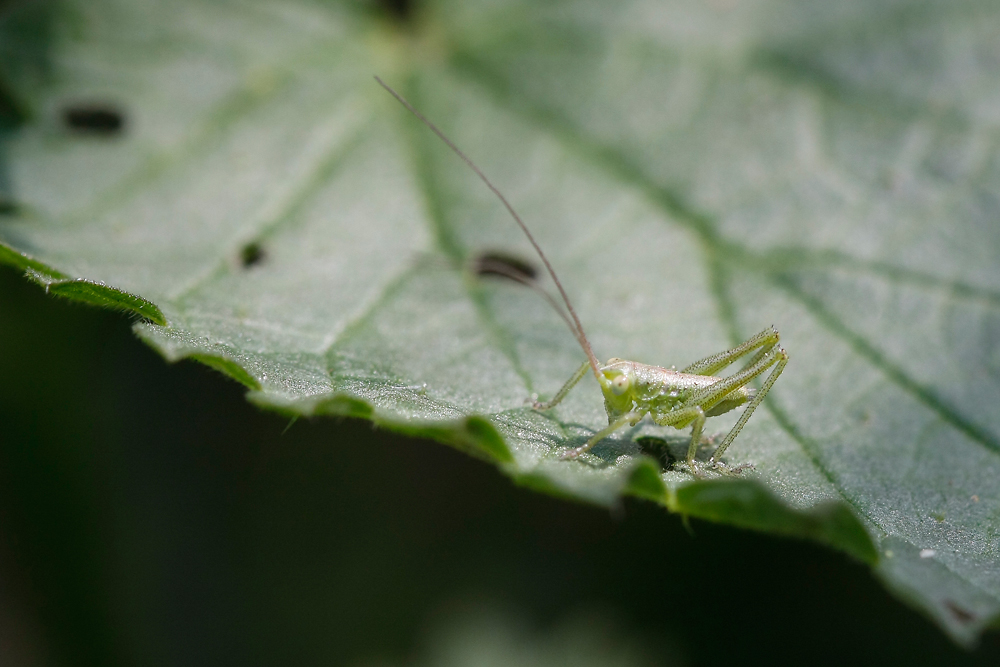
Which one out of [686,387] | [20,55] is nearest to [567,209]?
[686,387]

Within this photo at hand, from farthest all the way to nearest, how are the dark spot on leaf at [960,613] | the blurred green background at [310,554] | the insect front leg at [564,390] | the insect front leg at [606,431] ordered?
the blurred green background at [310,554]
the insect front leg at [564,390]
the insect front leg at [606,431]
the dark spot on leaf at [960,613]

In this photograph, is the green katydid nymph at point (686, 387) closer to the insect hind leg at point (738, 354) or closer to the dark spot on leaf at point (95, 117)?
the insect hind leg at point (738, 354)

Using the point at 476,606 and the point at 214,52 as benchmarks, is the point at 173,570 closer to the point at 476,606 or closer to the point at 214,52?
the point at 476,606

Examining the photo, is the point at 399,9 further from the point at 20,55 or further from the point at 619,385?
the point at 619,385

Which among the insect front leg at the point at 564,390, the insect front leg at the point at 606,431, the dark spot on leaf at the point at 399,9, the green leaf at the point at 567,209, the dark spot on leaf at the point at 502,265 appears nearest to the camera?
the insect front leg at the point at 606,431

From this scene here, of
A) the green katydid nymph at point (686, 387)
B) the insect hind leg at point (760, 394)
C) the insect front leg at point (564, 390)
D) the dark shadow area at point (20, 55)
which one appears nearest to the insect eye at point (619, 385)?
the green katydid nymph at point (686, 387)

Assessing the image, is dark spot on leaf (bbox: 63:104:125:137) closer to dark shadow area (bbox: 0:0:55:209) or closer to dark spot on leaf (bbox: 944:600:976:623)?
dark shadow area (bbox: 0:0:55:209)

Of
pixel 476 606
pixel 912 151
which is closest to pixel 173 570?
pixel 476 606

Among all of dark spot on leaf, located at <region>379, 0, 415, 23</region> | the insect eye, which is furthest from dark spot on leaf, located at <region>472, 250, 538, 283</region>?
dark spot on leaf, located at <region>379, 0, 415, 23</region>

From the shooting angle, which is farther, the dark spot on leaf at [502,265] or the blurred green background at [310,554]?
the dark spot on leaf at [502,265]
